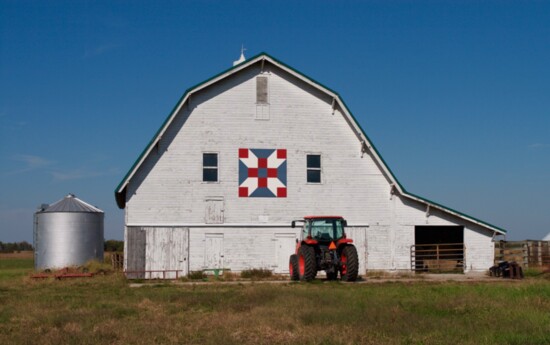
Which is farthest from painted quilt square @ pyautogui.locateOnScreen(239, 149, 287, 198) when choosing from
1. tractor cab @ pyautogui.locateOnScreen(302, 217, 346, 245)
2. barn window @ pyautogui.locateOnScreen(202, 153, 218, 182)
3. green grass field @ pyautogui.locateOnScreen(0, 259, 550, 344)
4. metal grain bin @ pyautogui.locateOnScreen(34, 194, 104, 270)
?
green grass field @ pyautogui.locateOnScreen(0, 259, 550, 344)

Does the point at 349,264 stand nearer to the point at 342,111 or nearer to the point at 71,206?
the point at 342,111

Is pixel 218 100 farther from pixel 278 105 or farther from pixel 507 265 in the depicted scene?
pixel 507 265

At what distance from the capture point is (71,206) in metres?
37.1

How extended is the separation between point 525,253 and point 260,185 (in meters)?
14.6

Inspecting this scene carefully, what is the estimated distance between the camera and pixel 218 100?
32500 mm

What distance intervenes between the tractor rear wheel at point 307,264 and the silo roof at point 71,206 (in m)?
14.7

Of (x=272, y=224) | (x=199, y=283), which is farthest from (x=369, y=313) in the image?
(x=272, y=224)

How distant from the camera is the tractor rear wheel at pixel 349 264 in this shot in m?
26.4

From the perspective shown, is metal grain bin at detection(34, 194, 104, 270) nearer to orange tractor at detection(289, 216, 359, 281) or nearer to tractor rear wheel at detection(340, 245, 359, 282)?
orange tractor at detection(289, 216, 359, 281)

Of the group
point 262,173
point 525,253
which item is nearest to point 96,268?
point 262,173

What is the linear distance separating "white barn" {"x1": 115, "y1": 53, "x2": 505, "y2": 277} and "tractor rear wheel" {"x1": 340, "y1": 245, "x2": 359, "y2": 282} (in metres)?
6.00

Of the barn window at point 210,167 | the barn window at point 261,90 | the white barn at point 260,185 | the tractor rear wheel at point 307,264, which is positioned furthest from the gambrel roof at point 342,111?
the tractor rear wheel at point 307,264

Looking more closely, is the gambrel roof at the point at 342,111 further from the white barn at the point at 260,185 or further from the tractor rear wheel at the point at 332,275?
the tractor rear wheel at the point at 332,275

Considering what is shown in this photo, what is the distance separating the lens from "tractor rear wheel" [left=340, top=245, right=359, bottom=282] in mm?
26359
